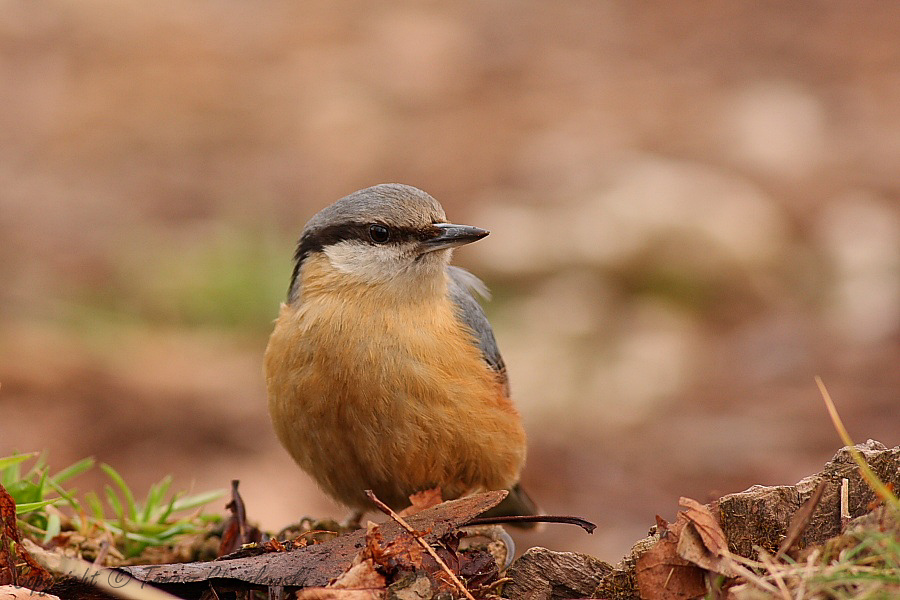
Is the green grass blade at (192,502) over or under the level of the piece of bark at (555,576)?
over

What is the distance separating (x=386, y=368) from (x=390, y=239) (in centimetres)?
69

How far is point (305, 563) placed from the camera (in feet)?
11.2

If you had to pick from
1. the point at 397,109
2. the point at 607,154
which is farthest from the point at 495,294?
the point at 397,109

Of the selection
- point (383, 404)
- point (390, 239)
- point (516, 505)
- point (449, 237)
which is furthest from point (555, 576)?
point (516, 505)

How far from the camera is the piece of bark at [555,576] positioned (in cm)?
347

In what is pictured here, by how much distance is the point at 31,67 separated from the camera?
15875 mm

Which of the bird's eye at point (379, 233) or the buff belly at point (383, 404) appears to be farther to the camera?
the bird's eye at point (379, 233)

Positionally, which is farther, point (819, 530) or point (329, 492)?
point (329, 492)

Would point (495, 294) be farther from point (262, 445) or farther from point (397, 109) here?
point (397, 109)

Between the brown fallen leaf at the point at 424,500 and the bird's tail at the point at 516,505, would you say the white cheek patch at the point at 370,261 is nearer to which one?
the brown fallen leaf at the point at 424,500

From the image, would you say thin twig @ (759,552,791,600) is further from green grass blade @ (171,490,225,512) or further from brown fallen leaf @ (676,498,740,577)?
green grass blade @ (171,490,225,512)

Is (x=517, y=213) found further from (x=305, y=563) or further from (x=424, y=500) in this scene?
(x=305, y=563)

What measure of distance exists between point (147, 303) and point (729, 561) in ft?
29.5

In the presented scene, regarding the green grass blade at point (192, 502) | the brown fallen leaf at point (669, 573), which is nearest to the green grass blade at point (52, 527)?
the green grass blade at point (192, 502)
